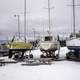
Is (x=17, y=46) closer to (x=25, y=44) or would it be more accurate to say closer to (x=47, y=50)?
(x=25, y=44)

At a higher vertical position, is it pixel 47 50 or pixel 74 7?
pixel 74 7

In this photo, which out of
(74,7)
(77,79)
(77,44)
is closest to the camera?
(77,79)

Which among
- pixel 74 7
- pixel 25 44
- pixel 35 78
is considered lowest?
pixel 35 78

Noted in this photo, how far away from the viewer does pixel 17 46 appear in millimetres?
18891

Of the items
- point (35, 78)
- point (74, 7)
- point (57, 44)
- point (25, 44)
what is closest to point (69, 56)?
point (57, 44)

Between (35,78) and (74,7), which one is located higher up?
(74,7)

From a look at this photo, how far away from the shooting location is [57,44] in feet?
63.2

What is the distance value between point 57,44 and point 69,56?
153 centimetres

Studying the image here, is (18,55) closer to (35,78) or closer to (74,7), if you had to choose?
(74,7)

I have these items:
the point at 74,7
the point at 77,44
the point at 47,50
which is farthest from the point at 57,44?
the point at 74,7

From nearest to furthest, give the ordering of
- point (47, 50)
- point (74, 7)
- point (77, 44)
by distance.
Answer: point (77, 44)
point (47, 50)
point (74, 7)

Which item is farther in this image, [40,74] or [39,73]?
[39,73]

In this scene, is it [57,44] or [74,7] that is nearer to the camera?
[57,44]

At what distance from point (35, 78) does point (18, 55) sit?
443 inches
